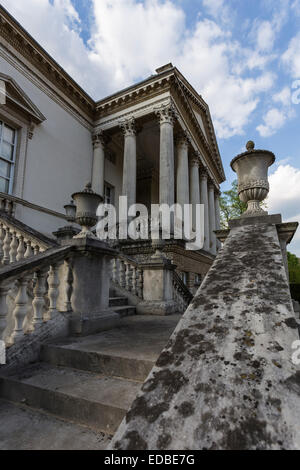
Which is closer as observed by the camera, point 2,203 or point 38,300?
point 38,300

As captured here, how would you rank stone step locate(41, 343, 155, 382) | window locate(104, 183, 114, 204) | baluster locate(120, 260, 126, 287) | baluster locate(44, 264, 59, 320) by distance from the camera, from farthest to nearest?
window locate(104, 183, 114, 204)
baluster locate(120, 260, 126, 287)
baluster locate(44, 264, 59, 320)
stone step locate(41, 343, 155, 382)

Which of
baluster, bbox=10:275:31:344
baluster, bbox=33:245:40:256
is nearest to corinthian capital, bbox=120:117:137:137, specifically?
baluster, bbox=33:245:40:256

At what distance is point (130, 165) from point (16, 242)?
27.0 ft

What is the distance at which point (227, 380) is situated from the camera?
1.19 meters

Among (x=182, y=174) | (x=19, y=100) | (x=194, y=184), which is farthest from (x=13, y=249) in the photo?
(x=194, y=184)

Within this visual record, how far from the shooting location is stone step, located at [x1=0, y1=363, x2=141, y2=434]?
71.6 inches

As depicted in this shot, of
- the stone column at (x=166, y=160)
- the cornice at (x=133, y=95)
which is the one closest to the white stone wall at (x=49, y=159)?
the cornice at (x=133, y=95)

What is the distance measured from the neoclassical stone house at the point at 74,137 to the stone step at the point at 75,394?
301 inches

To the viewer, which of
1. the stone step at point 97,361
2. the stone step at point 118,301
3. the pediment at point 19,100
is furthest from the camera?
A: the pediment at point 19,100

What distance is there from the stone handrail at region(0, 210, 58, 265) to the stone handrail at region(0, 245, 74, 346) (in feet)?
4.19

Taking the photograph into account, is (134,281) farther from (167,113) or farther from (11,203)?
(167,113)

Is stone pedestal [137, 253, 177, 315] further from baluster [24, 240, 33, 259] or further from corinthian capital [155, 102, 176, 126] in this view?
corinthian capital [155, 102, 176, 126]

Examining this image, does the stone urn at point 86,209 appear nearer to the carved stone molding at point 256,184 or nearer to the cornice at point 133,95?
the carved stone molding at point 256,184

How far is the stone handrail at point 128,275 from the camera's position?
6324mm
